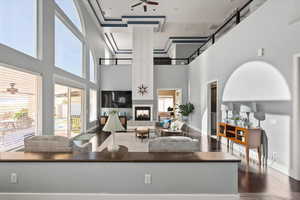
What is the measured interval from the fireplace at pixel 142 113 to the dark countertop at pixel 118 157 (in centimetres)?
727

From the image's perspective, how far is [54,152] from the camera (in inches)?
102

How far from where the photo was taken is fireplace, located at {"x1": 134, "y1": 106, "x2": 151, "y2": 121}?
32.3 feet

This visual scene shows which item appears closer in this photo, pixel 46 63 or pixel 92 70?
pixel 46 63

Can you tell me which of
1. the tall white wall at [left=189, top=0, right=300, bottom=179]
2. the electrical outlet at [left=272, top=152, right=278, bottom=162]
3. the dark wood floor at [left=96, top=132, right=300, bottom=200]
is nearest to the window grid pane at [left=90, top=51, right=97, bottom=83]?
the tall white wall at [left=189, top=0, right=300, bottom=179]

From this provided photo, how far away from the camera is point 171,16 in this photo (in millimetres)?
8805

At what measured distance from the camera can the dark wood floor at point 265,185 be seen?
2.65 metres

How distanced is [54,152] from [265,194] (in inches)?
121

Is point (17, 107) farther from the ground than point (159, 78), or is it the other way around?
point (159, 78)

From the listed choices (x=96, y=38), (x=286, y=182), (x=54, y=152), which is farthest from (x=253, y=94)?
(x=96, y=38)

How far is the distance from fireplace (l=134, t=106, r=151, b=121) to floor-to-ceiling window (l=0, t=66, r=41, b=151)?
5.95m

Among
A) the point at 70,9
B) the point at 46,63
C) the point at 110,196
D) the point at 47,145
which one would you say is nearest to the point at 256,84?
the point at 110,196

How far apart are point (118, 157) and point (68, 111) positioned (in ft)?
14.4

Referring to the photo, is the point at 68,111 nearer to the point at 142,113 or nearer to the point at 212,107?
the point at 142,113

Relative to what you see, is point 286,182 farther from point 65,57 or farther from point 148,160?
point 65,57
